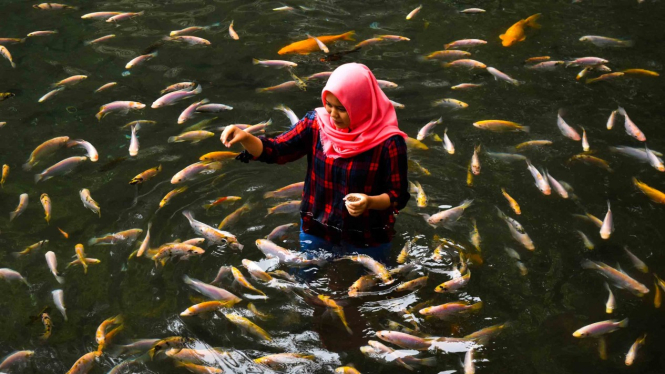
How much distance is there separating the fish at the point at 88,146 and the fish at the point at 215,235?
1649mm

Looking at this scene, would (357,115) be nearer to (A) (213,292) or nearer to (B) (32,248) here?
(A) (213,292)

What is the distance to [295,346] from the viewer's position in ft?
14.3

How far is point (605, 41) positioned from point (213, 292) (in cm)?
576

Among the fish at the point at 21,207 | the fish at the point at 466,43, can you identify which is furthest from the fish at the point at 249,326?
the fish at the point at 466,43

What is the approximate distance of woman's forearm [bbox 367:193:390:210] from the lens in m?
3.82

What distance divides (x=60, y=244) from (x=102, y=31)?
446 centimetres

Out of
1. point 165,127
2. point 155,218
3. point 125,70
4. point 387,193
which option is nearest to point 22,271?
point 155,218

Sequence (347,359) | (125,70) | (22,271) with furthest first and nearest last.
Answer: (125,70) < (22,271) < (347,359)

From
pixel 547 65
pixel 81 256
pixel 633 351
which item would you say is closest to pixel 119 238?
pixel 81 256

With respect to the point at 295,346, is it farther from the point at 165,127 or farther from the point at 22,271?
the point at 165,127

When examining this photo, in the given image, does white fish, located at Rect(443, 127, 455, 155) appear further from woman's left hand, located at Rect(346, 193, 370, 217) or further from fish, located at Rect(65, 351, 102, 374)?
fish, located at Rect(65, 351, 102, 374)

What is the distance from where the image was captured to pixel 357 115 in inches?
152

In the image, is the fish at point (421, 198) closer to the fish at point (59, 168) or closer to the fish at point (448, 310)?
the fish at point (448, 310)

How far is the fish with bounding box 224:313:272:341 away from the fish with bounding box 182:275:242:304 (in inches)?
5.6
